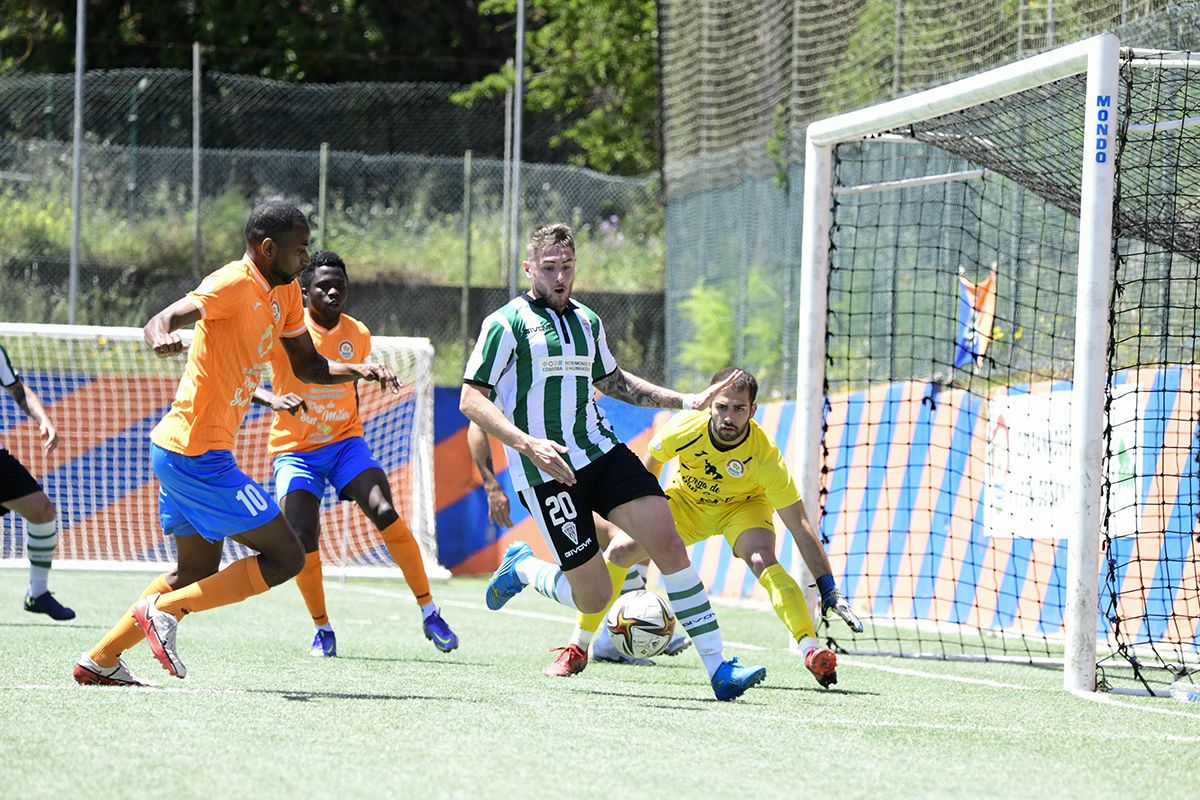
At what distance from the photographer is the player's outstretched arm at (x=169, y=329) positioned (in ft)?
19.5

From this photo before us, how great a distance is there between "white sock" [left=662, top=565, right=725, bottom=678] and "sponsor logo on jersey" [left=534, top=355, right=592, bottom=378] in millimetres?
1012

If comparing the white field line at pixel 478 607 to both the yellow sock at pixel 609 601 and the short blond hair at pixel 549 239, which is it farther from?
the short blond hair at pixel 549 239

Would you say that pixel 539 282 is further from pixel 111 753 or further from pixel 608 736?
pixel 111 753

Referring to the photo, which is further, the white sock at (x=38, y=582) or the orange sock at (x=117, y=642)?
the white sock at (x=38, y=582)

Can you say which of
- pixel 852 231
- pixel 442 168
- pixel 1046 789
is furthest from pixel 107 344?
pixel 1046 789

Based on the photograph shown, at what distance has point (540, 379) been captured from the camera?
7180 millimetres

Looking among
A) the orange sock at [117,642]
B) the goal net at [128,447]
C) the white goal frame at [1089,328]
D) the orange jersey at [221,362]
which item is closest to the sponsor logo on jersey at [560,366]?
the orange jersey at [221,362]

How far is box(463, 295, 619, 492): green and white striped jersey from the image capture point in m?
7.12

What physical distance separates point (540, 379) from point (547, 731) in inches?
79.1

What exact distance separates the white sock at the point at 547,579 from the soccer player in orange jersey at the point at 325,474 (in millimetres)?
1108

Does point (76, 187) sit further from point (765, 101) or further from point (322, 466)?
point (322, 466)

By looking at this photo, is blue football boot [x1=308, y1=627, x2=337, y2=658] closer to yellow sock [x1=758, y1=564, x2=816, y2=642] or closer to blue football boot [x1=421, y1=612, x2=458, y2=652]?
blue football boot [x1=421, y1=612, x2=458, y2=652]

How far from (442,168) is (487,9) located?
8.72 metres

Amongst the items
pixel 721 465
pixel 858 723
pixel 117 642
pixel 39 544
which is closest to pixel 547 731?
pixel 858 723
